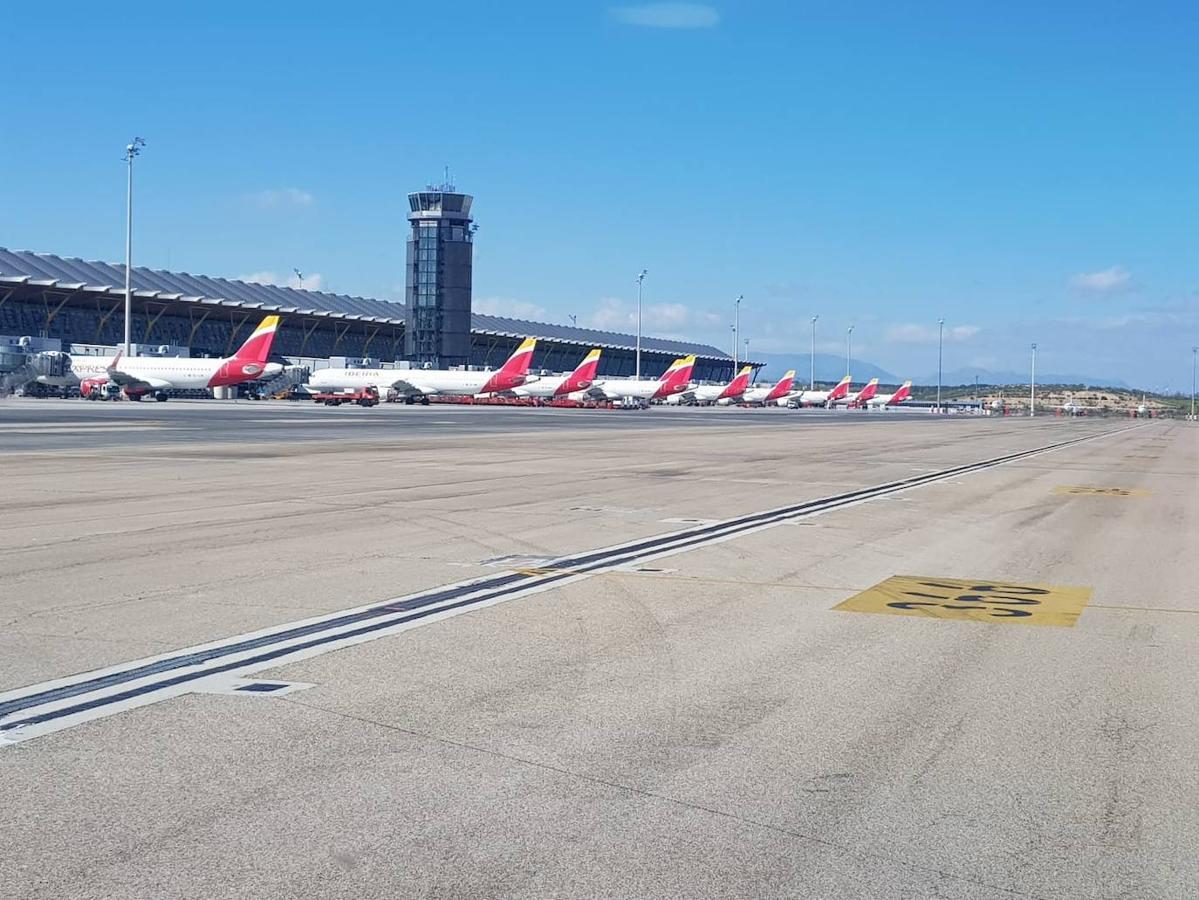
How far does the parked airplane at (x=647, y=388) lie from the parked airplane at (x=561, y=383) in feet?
24.9

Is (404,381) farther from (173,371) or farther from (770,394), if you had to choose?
(770,394)

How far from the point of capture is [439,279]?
143875mm

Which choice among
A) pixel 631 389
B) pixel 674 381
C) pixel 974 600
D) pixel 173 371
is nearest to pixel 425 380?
pixel 173 371

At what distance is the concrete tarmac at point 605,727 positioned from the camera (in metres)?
5.13

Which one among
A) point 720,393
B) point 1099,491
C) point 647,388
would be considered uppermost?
point 647,388

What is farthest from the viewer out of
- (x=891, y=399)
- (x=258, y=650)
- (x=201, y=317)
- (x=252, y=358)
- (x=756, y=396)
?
(x=891, y=399)

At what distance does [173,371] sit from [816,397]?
105m

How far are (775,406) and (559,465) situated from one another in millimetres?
130365

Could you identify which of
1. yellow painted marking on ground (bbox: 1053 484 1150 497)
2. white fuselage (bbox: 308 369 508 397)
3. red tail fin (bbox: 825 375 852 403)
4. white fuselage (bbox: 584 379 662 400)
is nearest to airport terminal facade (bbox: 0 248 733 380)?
white fuselage (bbox: 308 369 508 397)

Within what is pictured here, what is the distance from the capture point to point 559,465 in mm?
30688

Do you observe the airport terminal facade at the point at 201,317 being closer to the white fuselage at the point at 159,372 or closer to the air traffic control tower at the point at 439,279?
the air traffic control tower at the point at 439,279

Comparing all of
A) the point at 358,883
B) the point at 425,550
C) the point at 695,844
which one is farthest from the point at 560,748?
the point at 425,550

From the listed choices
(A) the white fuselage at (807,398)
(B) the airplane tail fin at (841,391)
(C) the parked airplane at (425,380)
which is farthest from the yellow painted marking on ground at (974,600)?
(B) the airplane tail fin at (841,391)

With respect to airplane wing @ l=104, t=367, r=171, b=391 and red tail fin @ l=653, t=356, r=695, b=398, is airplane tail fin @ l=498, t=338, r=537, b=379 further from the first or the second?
Answer: airplane wing @ l=104, t=367, r=171, b=391
